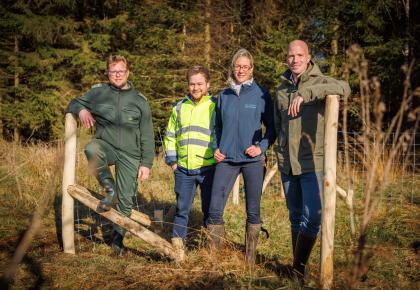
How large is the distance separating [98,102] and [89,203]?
1.01 m

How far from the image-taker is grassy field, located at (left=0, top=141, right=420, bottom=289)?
3.01 metres

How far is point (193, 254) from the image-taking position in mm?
3525

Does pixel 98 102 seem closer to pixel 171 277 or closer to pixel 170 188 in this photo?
pixel 171 277

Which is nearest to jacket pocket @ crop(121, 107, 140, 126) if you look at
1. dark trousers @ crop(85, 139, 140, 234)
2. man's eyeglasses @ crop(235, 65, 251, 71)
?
dark trousers @ crop(85, 139, 140, 234)

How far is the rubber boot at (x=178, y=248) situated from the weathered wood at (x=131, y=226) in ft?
0.09

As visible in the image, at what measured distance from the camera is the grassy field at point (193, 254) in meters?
3.01

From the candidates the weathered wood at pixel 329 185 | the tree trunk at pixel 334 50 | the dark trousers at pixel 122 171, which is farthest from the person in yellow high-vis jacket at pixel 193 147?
the tree trunk at pixel 334 50

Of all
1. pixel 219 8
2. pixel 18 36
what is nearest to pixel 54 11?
pixel 18 36

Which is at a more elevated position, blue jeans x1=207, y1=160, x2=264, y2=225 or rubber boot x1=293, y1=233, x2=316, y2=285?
blue jeans x1=207, y1=160, x2=264, y2=225

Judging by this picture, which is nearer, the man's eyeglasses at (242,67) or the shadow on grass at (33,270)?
the shadow on grass at (33,270)

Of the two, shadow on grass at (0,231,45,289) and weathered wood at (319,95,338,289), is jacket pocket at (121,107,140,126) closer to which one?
shadow on grass at (0,231,45,289)

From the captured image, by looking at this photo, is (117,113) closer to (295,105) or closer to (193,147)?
(193,147)

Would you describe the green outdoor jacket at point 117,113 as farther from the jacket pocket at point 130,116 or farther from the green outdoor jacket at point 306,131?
the green outdoor jacket at point 306,131

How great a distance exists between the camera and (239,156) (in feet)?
10.6
